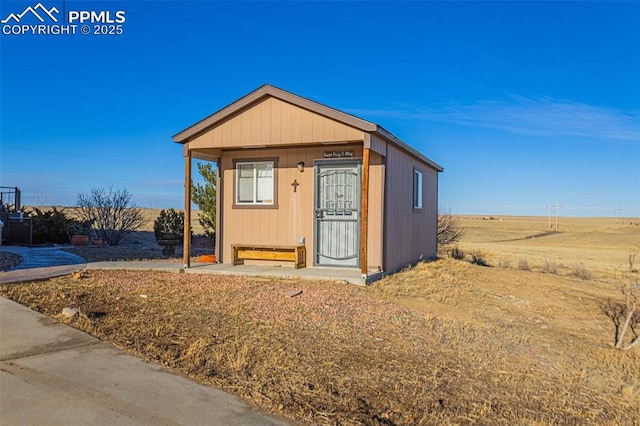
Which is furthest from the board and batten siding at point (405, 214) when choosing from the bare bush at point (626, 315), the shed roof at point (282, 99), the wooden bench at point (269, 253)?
the bare bush at point (626, 315)

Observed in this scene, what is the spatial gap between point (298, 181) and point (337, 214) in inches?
43.1

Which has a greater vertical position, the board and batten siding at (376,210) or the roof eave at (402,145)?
the roof eave at (402,145)

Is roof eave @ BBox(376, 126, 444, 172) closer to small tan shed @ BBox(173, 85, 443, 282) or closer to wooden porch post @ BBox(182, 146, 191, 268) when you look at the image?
small tan shed @ BBox(173, 85, 443, 282)

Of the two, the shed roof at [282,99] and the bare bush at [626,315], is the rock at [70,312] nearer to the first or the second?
the shed roof at [282,99]

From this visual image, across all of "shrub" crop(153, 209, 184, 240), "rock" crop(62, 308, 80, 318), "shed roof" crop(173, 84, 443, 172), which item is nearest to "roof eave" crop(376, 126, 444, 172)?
"shed roof" crop(173, 84, 443, 172)

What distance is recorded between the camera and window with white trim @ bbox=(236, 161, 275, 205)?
1105cm

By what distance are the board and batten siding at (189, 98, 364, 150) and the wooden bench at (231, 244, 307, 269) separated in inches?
83.3

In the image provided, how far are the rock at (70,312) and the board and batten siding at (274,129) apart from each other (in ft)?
15.8

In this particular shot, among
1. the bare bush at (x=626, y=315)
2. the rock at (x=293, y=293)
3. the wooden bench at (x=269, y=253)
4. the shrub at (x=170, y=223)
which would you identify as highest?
the shrub at (x=170, y=223)

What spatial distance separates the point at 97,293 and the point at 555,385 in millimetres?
6491

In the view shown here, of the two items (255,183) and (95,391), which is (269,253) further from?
(95,391)

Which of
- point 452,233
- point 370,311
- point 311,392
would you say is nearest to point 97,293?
point 370,311

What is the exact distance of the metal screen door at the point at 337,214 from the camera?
10320mm

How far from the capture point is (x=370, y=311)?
726 cm
